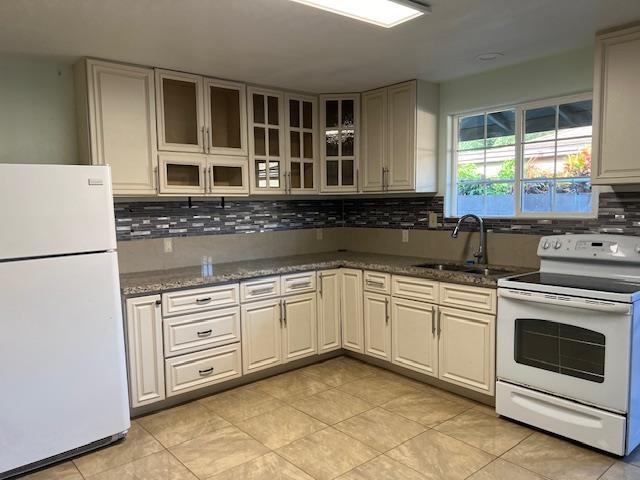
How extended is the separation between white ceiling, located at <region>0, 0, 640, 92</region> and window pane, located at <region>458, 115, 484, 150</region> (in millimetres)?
449

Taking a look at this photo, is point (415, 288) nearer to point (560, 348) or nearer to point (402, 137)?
point (560, 348)

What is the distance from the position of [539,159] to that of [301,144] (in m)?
1.80

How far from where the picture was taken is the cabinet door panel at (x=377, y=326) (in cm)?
351

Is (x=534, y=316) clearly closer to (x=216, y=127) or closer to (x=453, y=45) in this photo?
(x=453, y=45)

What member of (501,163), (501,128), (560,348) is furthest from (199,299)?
(501,128)

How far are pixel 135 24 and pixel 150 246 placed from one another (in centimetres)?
155

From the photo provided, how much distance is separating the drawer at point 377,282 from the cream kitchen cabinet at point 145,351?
1520mm

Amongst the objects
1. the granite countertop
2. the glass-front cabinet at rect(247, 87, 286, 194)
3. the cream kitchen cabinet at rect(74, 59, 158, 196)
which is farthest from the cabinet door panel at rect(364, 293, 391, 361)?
the cream kitchen cabinet at rect(74, 59, 158, 196)

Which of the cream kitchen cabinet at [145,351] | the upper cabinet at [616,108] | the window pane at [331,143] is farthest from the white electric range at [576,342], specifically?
the cream kitchen cabinet at [145,351]

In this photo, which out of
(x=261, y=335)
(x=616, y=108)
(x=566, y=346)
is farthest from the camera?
(x=261, y=335)

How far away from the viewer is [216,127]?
11.2 feet

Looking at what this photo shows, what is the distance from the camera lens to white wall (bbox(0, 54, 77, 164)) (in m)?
2.87

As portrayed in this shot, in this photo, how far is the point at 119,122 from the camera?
9.80ft

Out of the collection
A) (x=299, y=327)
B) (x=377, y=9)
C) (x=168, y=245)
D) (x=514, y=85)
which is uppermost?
(x=377, y=9)
